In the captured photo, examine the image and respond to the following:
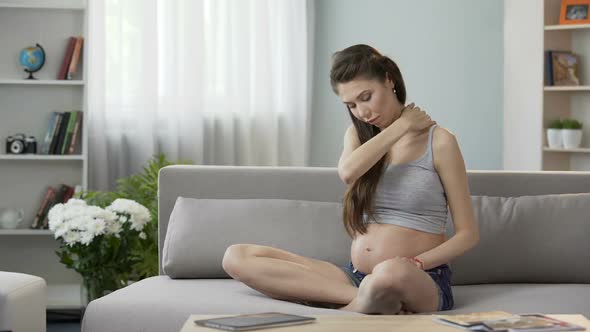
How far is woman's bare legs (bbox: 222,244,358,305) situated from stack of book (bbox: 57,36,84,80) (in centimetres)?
239

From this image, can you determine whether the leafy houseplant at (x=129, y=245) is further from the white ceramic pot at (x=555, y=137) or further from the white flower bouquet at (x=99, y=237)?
the white ceramic pot at (x=555, y=137)

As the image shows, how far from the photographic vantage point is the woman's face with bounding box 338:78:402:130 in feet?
8.95

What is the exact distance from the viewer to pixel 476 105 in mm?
5574

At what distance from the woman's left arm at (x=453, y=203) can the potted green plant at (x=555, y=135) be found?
259 cm

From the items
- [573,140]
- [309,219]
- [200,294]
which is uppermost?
[573,140]

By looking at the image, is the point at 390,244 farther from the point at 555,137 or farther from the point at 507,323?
the point at 555,137

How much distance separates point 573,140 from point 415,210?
2.69m

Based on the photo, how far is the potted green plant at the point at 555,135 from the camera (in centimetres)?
520

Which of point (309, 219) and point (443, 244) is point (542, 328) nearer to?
point (443, 244)

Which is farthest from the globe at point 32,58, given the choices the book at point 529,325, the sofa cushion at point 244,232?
the book at point 529,325

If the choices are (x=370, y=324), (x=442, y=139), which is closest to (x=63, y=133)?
(x=442, y=139)

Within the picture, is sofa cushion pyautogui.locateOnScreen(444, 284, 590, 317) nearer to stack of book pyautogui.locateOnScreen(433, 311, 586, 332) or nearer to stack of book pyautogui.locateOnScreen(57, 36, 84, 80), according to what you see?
stack of book pyautogui.locateOnScreen(433, 311, 586, 332)

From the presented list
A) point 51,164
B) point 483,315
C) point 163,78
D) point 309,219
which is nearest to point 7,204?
point 51,164

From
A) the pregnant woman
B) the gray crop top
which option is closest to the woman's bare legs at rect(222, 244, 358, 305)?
the pregnant woman
